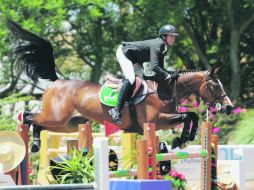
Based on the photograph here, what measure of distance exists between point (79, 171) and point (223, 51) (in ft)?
47.6

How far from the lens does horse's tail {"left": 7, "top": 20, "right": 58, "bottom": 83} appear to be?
9641 millimetres

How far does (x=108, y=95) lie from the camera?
8.95 metres

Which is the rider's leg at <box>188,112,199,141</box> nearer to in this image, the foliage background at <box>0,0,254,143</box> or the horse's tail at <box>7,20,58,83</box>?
the horse's tail at <box>7,20,58,83</box>

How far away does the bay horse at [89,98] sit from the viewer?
8.62m

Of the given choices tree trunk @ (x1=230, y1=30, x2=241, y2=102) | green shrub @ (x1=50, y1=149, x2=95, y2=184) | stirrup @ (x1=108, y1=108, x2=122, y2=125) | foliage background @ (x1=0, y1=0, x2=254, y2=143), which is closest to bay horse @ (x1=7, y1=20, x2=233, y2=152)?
stirrup @ (x1=108, y1=108, x2=122, y2=125)

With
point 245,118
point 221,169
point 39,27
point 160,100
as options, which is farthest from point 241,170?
point 39,27

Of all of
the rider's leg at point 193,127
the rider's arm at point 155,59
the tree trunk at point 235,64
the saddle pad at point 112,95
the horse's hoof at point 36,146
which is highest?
the tree trunk at point 235,64

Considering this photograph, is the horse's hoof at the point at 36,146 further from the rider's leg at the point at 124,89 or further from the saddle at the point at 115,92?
the rider's leg at the point at 124,89

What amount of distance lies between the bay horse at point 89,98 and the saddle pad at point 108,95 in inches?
2.7

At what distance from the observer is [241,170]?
8.37m

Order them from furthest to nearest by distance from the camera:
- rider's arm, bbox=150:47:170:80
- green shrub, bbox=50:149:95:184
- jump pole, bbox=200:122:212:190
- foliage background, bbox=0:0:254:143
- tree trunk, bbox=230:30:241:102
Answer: tree trunk, bbox=230:30:241:102
foliage background, bbox=0:0:254:143
rider's arm, bbox=150:47:170:80
jump pole, bbox=200:122:212:190
green shrub, bbox=50:149:95:184

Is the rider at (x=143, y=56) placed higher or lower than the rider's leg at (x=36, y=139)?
higher

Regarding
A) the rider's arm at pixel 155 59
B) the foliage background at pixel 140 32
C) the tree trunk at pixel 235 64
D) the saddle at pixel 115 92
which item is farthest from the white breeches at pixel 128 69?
the tree trunk at pixel 235 64

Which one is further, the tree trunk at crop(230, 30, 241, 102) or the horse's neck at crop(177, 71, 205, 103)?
the tree trunk at crop(230, 30, 241, 102)
